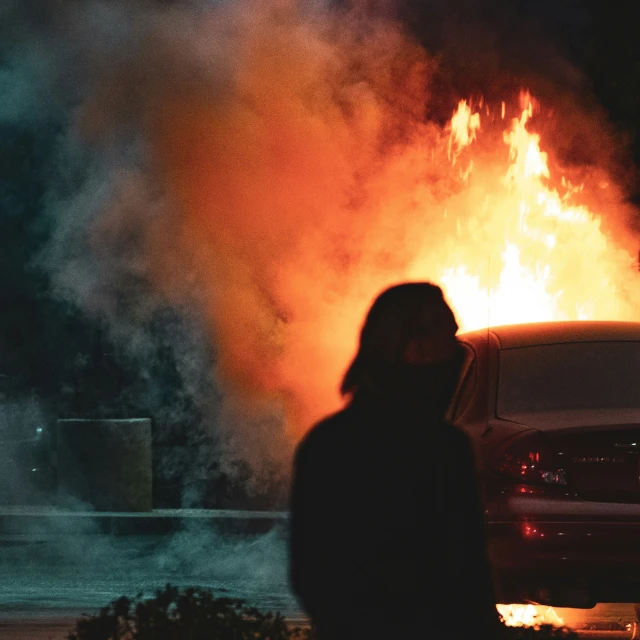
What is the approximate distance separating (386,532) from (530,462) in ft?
10.1

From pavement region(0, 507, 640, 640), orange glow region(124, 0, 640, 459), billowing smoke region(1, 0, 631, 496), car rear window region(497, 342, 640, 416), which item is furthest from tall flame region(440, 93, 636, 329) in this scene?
car rear window region(497, 342, 640, 416)

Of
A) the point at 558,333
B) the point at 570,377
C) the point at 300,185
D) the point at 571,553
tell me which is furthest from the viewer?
the point at 300,185

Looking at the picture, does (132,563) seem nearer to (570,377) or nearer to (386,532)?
(570,377)

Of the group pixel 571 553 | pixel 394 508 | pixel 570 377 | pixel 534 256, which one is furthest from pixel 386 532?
pixel 534 256

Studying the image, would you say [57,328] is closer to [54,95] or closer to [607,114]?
[54,95]

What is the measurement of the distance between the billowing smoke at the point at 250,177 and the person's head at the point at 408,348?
864 cm

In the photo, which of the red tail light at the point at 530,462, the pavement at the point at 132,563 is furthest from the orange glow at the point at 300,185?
the red tail light at the point at 530,462

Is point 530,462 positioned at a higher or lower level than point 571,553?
higher

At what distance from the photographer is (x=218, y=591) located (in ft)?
26.7

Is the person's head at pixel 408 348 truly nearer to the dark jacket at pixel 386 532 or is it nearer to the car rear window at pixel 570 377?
the dark jacket at pixel 386 532

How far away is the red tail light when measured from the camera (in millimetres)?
5762

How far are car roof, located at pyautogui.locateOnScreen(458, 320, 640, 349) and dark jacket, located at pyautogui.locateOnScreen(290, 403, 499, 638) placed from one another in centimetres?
384

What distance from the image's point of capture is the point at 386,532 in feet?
9.27

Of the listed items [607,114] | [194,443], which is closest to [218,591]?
[194,443]
